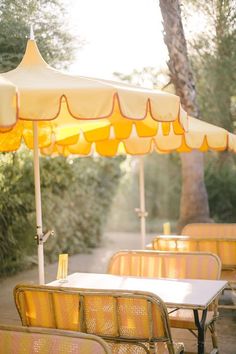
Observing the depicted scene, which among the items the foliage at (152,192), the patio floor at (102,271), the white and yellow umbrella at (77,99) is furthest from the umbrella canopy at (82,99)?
the foliage at (152,192)

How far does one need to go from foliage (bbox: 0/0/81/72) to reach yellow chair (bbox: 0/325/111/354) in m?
4.58

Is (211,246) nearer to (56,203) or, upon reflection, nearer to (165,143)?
(165,143)

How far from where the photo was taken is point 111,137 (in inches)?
268

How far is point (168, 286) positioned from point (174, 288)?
0.10m

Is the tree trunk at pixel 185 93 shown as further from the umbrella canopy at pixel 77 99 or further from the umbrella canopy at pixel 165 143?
the umbrella canopy at pixel 77 99

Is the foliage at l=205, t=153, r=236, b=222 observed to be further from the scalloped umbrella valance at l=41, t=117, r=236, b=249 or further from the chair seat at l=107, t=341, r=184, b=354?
the chair seat at l=107, t=341, r=184, b=354

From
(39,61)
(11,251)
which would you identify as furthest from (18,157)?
(39,61)

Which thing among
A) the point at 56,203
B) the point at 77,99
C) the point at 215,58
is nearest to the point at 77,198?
the point at 56,203

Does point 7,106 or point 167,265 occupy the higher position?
point 7,106

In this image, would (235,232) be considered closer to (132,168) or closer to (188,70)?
(188,70)

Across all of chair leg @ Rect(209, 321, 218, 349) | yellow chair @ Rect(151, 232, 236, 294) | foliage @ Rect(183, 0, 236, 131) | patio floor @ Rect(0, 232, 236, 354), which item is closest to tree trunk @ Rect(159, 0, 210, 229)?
foliage @ Rect(183, 0, 236, 131)

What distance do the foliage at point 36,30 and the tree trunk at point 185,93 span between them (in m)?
1.64

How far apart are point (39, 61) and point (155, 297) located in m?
2.39

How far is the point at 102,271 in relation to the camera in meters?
9.78
